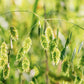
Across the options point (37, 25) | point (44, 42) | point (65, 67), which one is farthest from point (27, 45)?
point (37, 25)

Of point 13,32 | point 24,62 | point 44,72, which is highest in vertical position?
point 13,32

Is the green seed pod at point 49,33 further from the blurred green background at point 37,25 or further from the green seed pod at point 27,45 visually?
the blurred green background at point 37,25

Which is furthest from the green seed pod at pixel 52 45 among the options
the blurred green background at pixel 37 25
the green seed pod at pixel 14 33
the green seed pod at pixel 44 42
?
the blurred green background at pixel 37 25

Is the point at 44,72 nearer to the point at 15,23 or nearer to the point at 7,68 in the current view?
the point at 7,68

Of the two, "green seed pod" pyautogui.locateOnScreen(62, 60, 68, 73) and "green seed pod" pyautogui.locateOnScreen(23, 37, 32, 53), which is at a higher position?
"green seed pod" pyautogui.locateOnScreen(23, 37, 32, 53)

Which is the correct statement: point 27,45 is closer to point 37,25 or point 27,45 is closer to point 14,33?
point 14,33

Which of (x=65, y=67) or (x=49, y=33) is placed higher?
(x=49, y=33)

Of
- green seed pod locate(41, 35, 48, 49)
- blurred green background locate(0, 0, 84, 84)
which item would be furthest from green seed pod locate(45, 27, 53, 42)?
blurred green background locate(0, 0, 84, 84)

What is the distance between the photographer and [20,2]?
1817mm

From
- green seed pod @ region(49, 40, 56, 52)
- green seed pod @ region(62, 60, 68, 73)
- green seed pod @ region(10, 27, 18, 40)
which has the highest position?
green seed pod @ region(10, 27, 18, 40)

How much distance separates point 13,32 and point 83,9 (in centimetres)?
118

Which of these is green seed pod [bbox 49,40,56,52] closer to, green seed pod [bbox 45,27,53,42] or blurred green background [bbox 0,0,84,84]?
green seed pod [bbox 45,27,53,42]

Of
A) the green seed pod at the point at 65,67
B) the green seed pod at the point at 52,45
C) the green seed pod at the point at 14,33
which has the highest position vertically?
the green seed pod at the point at 14,33

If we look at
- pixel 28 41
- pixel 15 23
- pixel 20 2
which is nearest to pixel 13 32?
pixel 28 41
